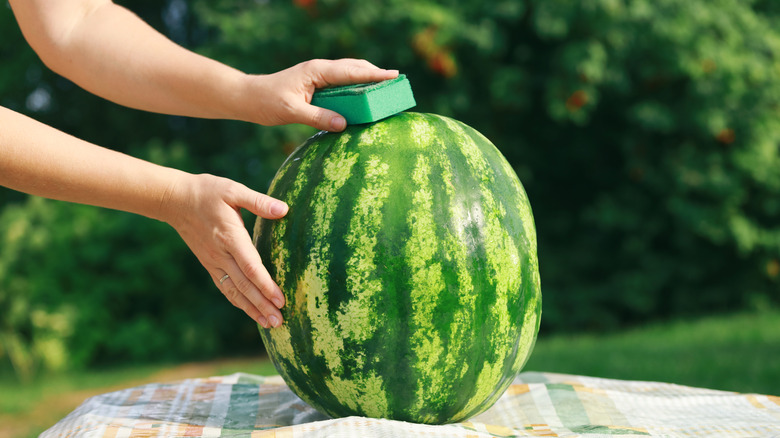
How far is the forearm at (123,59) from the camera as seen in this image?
2371 millimetres

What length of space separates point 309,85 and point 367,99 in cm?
24

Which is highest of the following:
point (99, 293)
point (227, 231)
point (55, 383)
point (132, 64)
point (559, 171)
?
point (132, 64)

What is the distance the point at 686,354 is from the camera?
5617 millimetres

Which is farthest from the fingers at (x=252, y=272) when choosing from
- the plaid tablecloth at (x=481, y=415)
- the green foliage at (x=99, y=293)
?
the green foliage at (x=99, y=293)

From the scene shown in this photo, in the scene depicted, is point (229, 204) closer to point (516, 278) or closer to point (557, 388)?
point (516, 278)

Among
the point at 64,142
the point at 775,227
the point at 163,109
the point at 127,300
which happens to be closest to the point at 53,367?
the point at 127,300

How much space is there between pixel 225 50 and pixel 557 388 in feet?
20.4

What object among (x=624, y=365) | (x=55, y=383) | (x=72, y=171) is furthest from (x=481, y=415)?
(x=55, y=383)

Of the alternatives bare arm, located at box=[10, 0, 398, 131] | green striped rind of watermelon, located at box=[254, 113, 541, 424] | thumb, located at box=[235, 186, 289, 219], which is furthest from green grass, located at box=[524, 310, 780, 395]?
bare arm, located at box=[10, 0, 398, 131]

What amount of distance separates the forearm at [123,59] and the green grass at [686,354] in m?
3.92

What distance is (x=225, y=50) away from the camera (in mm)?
7688

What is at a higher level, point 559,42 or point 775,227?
point 559,42

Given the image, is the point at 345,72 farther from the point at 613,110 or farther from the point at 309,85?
the point at 613,110

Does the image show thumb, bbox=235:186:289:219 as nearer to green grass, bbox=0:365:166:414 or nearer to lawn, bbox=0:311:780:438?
lawn, bbox=0:311:780:438
